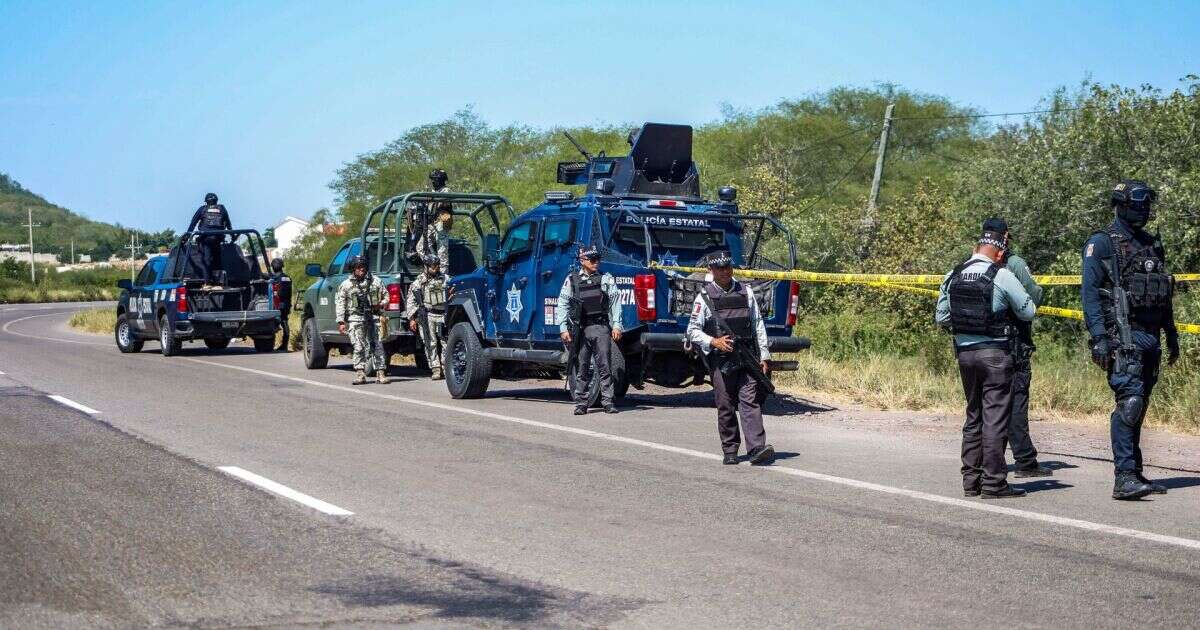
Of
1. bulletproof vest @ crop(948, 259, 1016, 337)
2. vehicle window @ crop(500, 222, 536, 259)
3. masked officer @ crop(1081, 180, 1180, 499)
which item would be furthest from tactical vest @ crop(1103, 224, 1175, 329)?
vehicle window @ crop(500, 222, 536, 259)

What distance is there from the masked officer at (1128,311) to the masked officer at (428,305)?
34.9 feet

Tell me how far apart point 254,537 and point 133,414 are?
7.15 m

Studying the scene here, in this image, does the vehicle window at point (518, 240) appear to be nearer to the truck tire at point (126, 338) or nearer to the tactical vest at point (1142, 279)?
the tactical vest at point (1142, 279)

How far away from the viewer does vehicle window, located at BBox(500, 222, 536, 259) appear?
1527 centimetres

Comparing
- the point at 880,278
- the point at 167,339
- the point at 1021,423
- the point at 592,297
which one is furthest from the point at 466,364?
the point at 167,339

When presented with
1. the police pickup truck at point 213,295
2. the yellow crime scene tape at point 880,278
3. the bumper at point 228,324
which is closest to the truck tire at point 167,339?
the police pickup truck at point 213,295

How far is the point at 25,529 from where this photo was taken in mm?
7617

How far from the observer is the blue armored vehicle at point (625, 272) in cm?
1385

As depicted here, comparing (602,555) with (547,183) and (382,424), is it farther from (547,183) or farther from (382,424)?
(547,183)

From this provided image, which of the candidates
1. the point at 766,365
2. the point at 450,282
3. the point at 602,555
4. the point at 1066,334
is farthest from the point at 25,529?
the point at 1066,334

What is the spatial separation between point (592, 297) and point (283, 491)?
539 cm

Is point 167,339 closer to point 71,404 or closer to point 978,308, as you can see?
point 71,404

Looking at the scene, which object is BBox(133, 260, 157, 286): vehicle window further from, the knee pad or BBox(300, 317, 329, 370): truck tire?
the knee pad

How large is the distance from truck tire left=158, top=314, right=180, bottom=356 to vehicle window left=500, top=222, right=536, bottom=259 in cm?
1158
